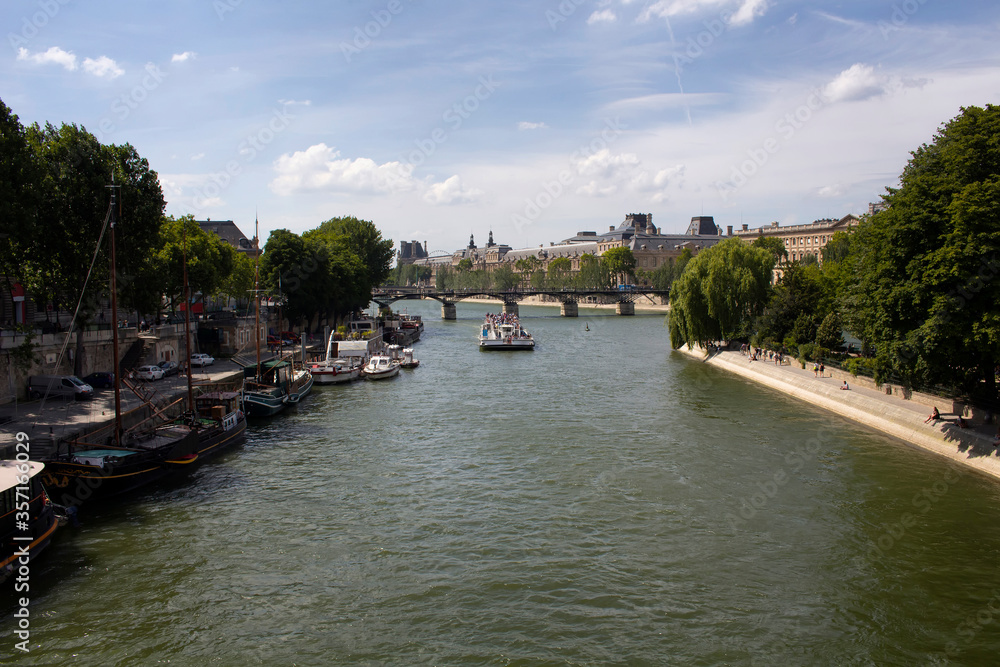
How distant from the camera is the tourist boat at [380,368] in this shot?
160ft

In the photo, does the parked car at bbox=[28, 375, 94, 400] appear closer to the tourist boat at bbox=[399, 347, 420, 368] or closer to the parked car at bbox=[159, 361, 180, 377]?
the parked car at bbox=[159, 361, 180, 377]

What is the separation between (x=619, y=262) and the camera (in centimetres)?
15762

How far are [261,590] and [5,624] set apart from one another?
4.85 m

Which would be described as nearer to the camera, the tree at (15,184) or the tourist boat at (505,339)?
the tree at (15,184)

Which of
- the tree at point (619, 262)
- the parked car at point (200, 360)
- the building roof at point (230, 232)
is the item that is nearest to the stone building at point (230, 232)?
the building roof at point (230, 232)

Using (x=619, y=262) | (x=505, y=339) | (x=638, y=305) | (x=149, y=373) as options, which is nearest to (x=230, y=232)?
(x=505, y=339)

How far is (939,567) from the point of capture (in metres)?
16.9

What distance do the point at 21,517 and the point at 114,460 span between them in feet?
17.7

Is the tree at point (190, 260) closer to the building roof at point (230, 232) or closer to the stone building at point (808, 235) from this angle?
the building roof at point (230, 232)

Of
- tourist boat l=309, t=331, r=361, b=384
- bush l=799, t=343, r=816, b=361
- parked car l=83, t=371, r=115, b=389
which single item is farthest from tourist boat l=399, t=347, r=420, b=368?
bush l=799, t=343, r=816, b=361

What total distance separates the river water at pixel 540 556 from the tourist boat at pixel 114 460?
0.99 meters

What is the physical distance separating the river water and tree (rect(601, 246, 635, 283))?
419 feet

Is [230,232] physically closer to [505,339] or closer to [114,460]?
[505,339]

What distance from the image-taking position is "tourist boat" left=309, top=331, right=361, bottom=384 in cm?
4697
